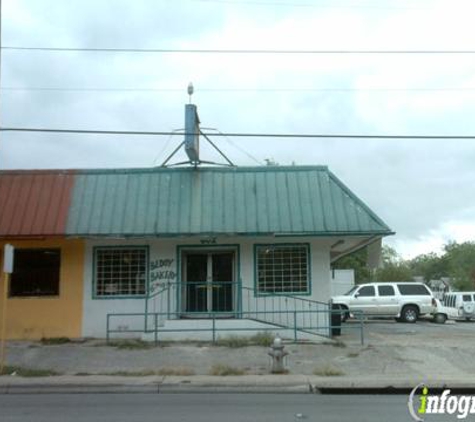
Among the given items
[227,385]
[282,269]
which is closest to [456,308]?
[282,269]

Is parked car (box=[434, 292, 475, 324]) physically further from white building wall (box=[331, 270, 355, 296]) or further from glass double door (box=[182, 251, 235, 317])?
glass double door (box=[182, 251, 235, 317])

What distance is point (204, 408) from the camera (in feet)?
34.4

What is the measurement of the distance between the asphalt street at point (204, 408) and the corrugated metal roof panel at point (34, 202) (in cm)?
767

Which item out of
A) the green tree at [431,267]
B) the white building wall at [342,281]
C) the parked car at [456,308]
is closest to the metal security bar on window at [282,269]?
the parked car at [456,308]

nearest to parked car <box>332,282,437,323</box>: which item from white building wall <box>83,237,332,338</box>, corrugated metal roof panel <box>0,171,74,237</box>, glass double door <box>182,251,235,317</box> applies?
white building wall <box>83,237,332,338</box>

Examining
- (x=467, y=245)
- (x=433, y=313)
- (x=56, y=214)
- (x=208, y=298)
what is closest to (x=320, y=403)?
(x=208, y=298)

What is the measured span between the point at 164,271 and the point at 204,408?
9.82 m

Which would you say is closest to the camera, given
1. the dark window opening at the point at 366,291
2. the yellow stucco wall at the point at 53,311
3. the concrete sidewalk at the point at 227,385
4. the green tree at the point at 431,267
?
the concrete sidewalk at the point at 227,385

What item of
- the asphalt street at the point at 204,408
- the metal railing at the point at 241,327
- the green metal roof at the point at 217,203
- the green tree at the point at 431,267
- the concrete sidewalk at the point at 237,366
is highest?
the green tree at the point at 431,267

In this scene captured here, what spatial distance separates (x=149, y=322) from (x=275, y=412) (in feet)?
33.0

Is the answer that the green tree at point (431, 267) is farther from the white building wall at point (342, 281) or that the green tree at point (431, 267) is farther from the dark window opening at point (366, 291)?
the dark window opening at point (366, 291)

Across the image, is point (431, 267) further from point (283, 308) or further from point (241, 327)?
point (241, 327)

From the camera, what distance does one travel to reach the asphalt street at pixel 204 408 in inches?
375

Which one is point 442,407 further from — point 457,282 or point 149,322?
point 457,282
